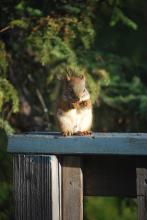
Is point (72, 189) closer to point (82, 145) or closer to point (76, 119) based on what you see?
point (82, 145)

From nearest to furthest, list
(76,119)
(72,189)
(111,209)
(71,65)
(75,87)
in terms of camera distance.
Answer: (72,189) < (76,119) < (75,87) < (71,65) < (111,209)

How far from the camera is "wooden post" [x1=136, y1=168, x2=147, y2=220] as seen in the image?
6.75 feet

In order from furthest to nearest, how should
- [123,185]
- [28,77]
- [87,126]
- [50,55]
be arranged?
[28,77] → [50,55] → [87,126] → [123,185]

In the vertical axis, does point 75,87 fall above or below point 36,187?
above

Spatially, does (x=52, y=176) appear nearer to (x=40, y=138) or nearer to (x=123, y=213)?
(x=40, y=138)

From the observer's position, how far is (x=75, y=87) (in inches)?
113

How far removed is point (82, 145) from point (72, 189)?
18 centimetres

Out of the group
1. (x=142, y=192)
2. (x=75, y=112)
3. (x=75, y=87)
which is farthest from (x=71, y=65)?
(x=142, y=192)

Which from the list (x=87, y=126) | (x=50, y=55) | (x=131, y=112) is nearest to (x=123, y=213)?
(x=131, y=112)

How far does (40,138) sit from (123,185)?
335mm

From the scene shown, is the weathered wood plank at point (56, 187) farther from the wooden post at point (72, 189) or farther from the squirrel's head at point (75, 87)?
the squirrel's head at point (75, 87)

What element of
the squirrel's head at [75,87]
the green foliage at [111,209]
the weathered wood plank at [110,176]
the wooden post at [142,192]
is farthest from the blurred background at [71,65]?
the wooden post at [142,192]

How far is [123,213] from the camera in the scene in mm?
5430

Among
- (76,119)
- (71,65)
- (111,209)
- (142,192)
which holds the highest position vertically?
(71,65)
